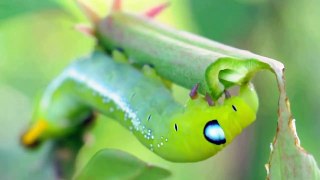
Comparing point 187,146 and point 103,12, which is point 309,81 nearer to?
point 103,12

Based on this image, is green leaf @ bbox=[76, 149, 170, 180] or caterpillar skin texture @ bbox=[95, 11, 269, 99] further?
green leaf @ bbox=[76, 149, 170, 180]

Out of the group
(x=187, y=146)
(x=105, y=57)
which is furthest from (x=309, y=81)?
(x=187, y=146)

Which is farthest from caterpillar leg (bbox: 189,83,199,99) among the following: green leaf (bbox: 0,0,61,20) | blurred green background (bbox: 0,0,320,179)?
blurred green background (bbox: 0,0,320,179)

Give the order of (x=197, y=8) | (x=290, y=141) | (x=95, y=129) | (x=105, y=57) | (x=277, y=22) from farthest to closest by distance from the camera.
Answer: (x=197, y=8)
(x=277, y=22)
(x=95, y=129)
(x=105, y=57)
(x=290, y=141)

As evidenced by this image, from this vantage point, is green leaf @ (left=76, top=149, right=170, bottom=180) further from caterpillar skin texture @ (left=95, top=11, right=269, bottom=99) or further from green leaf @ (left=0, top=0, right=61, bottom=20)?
green leaf @ (left=0, top=0, right=61, bottom=20)

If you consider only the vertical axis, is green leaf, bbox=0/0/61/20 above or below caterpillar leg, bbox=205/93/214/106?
below

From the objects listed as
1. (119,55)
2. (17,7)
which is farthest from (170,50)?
(17,7)
